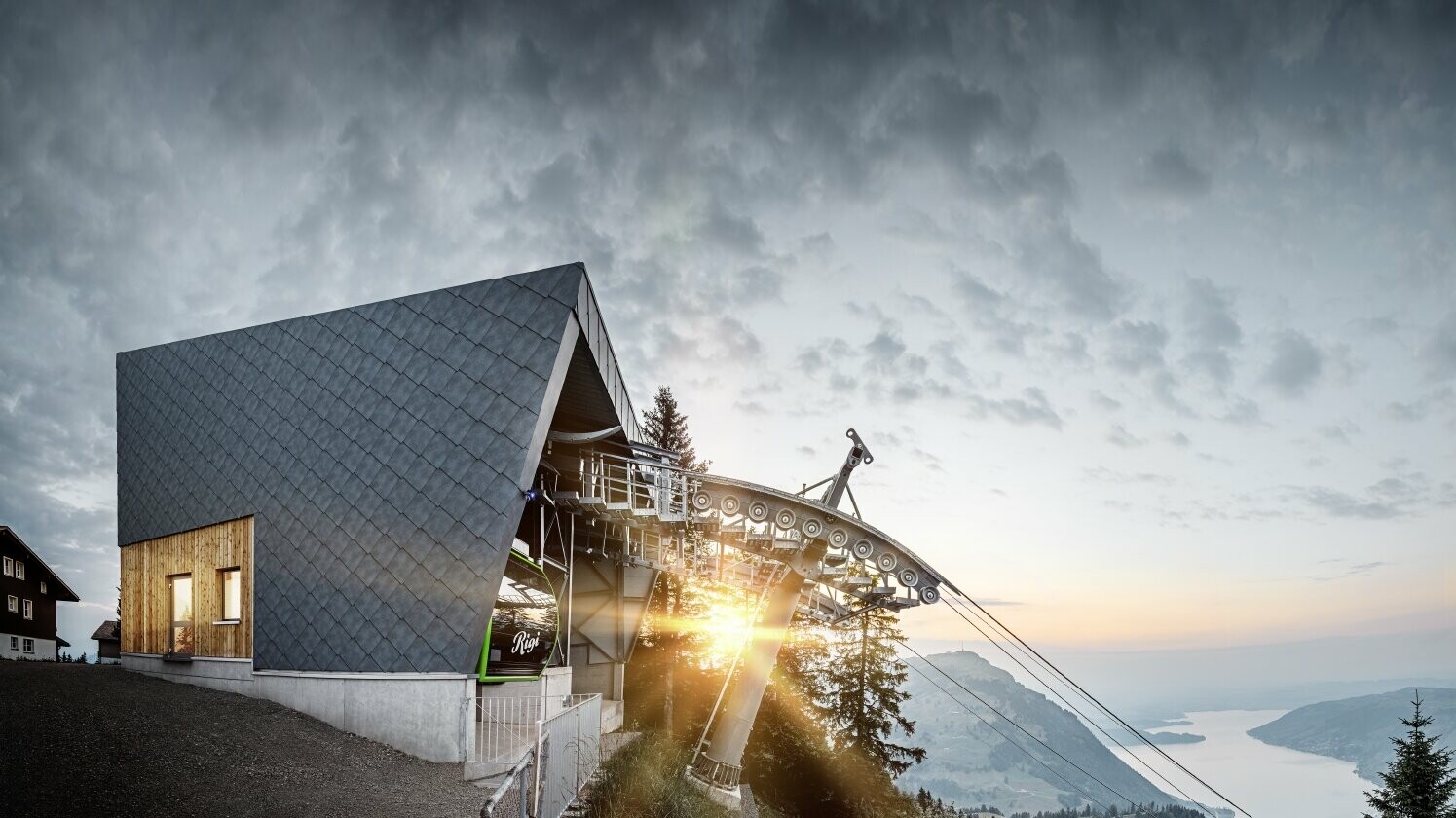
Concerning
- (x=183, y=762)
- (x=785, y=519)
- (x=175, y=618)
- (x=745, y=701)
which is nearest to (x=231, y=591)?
(x=175, y=618)

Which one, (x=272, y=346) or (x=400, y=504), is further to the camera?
(x=272, y=346)

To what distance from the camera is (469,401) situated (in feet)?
54.8

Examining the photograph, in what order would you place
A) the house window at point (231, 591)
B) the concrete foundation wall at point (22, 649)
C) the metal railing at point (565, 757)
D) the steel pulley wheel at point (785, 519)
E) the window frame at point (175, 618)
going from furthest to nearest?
the concrete foundation wall at point (22, 649)
the window frame at point (175, 618)
the steel pulley wheel at point (785, 519)
the house window at point (231, 591)
the metal railing at point (565, 757)

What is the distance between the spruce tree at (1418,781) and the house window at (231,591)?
38801mm

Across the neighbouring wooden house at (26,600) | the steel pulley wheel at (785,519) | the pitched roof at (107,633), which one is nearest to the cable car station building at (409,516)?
the steel pulley wheel at (785,519)

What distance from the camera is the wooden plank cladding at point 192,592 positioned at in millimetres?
19125

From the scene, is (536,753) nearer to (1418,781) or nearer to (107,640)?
(1418,781)

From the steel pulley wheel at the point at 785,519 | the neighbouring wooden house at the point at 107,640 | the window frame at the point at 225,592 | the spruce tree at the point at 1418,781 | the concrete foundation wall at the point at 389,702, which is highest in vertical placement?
the steel pulley wheel at the point at 785,519

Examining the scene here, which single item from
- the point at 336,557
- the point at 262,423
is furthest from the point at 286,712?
the point at 262,423

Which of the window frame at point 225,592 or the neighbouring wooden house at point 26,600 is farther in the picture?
the neighbouring wooden house at point 26,600

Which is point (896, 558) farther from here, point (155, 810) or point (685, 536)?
point (155, 810)

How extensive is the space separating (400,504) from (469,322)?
4003mm

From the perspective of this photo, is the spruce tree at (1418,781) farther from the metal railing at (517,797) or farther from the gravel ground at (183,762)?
the metal railing at (517,797)

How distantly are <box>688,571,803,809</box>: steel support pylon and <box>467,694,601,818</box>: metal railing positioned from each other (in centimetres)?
434
